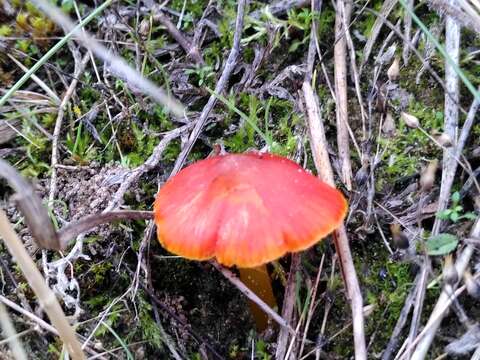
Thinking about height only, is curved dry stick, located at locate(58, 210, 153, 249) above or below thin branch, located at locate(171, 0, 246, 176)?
below

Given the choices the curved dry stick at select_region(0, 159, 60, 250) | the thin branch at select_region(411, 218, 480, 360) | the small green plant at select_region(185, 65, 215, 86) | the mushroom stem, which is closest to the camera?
the curved dry stick at select_region(0, 159, 60, 250)

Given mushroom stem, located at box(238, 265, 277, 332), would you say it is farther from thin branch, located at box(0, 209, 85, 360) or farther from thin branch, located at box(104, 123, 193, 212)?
thin branch, located at box(0, 209, 85, 360)

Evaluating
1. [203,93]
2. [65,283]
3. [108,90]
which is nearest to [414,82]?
[203,93]

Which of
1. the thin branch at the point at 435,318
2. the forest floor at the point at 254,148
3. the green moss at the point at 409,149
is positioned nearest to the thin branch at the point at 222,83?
the forest floor at the point at 254,148

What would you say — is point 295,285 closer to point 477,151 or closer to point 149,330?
point 149,330

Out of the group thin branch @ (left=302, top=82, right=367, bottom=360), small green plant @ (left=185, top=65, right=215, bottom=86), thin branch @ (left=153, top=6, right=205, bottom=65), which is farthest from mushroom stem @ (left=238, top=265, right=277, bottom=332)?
thin branch @ (left=153, top=6, right=205, bottom=65)

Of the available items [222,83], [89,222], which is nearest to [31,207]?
[89,222]

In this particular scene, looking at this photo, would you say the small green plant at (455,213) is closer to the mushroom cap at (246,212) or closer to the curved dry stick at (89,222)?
the mushroom cap at (246,212)
